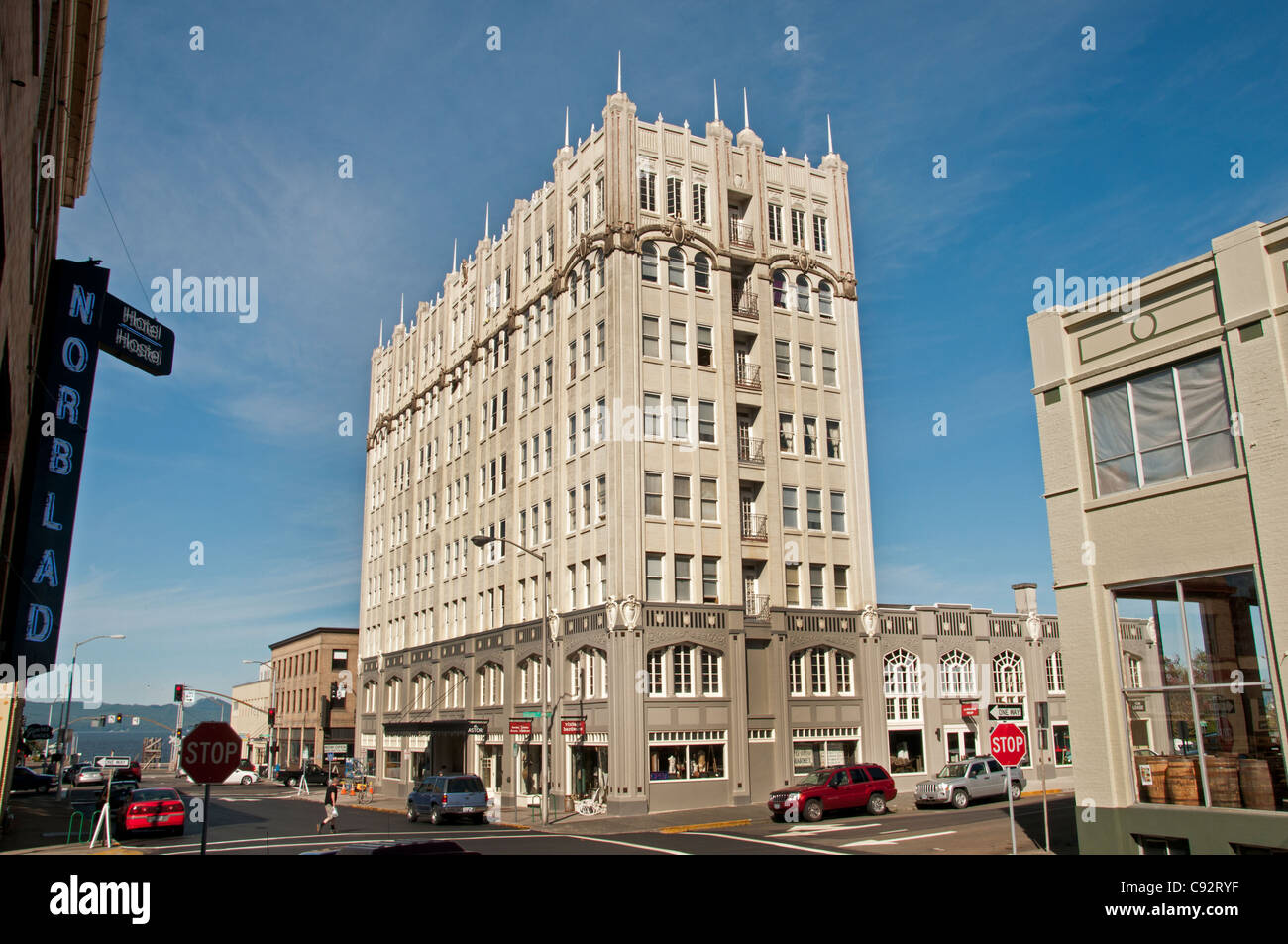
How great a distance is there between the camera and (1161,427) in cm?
1816

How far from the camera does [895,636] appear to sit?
45.8 meters

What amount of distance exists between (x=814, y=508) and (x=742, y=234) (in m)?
14.3

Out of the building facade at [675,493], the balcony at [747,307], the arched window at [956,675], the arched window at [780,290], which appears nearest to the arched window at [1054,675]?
the building facade at [675,493]

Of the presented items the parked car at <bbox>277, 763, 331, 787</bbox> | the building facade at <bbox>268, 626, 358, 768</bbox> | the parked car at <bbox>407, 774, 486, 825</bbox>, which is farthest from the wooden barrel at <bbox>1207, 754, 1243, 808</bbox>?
the building facade at <bbox>268, 626, 358, 768</bbox>

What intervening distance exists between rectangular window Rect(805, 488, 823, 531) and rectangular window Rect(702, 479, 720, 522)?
5208mm

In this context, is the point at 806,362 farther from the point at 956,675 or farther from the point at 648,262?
the point at 956,675

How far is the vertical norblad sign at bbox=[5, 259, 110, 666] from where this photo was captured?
2547 cm

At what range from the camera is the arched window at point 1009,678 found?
1914 inches

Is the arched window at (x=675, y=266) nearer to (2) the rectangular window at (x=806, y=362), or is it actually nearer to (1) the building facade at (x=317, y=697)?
(2) the rectangular window at (x=806, y=362)

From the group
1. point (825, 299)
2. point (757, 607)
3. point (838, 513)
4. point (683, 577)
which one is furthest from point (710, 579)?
point (825, 299)

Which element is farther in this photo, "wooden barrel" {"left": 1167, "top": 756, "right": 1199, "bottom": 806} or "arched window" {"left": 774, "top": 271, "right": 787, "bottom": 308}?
"arched window" {"left": 774, "top": 271, "right": 787, "bottom": 308}

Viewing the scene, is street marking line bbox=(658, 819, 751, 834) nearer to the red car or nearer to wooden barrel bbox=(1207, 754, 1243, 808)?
the red car
